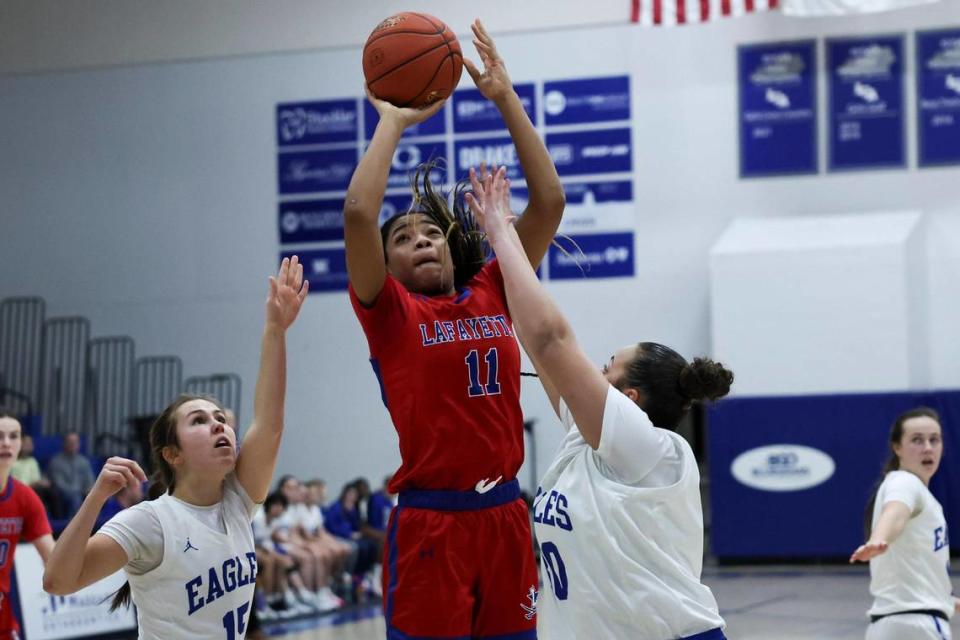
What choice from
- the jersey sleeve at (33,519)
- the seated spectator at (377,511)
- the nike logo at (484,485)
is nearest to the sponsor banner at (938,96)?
the seated spectator at (377,511)

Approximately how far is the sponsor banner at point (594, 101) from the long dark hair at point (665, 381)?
13.1m

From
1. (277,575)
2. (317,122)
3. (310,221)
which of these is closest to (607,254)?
(310,221)

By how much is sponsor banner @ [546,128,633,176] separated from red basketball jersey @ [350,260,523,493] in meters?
12.5

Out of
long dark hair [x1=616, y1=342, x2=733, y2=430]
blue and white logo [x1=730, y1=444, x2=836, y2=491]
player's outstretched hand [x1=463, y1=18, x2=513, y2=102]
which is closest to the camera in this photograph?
long dark hair [x1=616, y1=342, x2=733, y2=430]

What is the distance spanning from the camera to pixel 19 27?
17969mm

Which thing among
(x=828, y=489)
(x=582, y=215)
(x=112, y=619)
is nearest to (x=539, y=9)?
(x=582, y=215)

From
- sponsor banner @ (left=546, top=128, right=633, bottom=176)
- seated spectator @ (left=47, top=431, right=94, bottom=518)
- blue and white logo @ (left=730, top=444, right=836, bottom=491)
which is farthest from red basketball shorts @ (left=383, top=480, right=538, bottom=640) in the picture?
sponsor banner @ (left=546, top=128, right=633, bottom=176)

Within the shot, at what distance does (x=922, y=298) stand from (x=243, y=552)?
12.9m

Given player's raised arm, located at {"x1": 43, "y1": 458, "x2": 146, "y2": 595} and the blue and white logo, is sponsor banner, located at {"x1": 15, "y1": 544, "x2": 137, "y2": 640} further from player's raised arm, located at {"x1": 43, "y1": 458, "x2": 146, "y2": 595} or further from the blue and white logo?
the blue and white logo

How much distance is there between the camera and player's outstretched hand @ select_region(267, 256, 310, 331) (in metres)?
3.69

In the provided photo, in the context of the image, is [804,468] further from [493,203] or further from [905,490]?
[493,203]

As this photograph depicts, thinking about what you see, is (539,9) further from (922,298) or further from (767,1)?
(922,298)

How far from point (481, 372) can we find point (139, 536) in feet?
3.61

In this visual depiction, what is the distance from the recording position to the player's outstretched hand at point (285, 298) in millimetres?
3688
